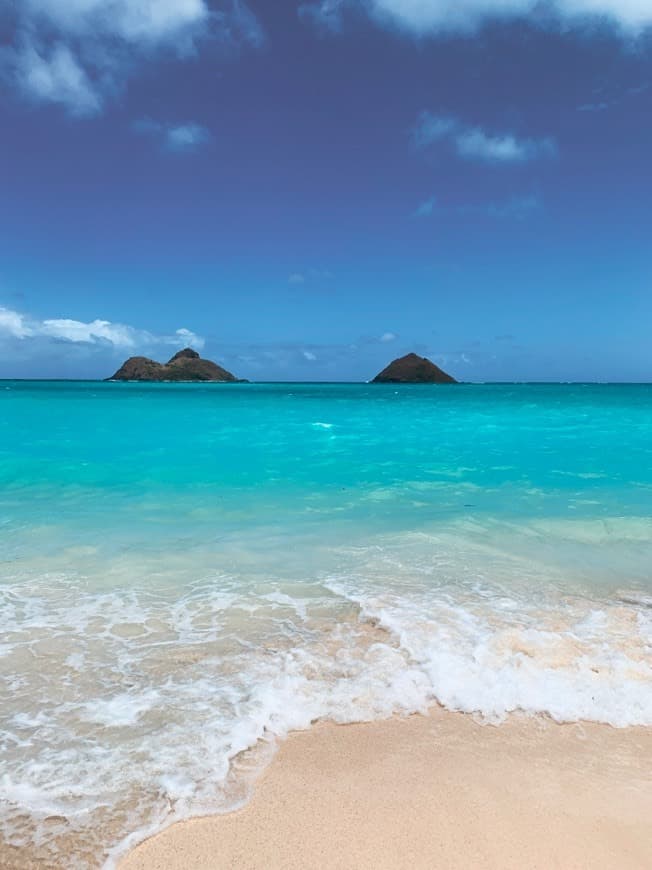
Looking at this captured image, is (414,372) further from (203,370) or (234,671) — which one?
(234,671)

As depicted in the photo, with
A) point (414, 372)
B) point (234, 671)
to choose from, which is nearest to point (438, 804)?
point (234, 671)

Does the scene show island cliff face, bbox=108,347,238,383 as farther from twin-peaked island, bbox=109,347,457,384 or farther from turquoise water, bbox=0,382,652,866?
turquoise water, bbox=0,382,652,866

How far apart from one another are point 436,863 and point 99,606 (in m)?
4.38

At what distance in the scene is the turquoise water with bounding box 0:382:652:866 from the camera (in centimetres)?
328

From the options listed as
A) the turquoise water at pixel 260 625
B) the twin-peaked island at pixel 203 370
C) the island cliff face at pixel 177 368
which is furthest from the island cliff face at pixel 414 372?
the turquoise water at pixel 260 625

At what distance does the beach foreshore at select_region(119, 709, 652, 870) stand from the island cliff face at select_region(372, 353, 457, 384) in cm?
18224

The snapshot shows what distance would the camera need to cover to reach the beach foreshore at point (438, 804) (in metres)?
2.69

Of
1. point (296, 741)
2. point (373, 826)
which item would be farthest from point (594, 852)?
point (296, 741)

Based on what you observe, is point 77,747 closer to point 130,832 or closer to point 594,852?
point 130,832

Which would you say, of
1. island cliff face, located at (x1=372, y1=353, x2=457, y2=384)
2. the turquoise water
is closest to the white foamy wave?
the turquoise water

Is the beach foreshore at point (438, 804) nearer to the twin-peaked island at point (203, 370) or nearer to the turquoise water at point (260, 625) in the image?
the turquoise water at point (260, 625)

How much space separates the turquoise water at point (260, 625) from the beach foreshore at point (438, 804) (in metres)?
0.18

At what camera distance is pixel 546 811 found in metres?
2.98

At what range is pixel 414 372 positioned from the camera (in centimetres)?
18450
